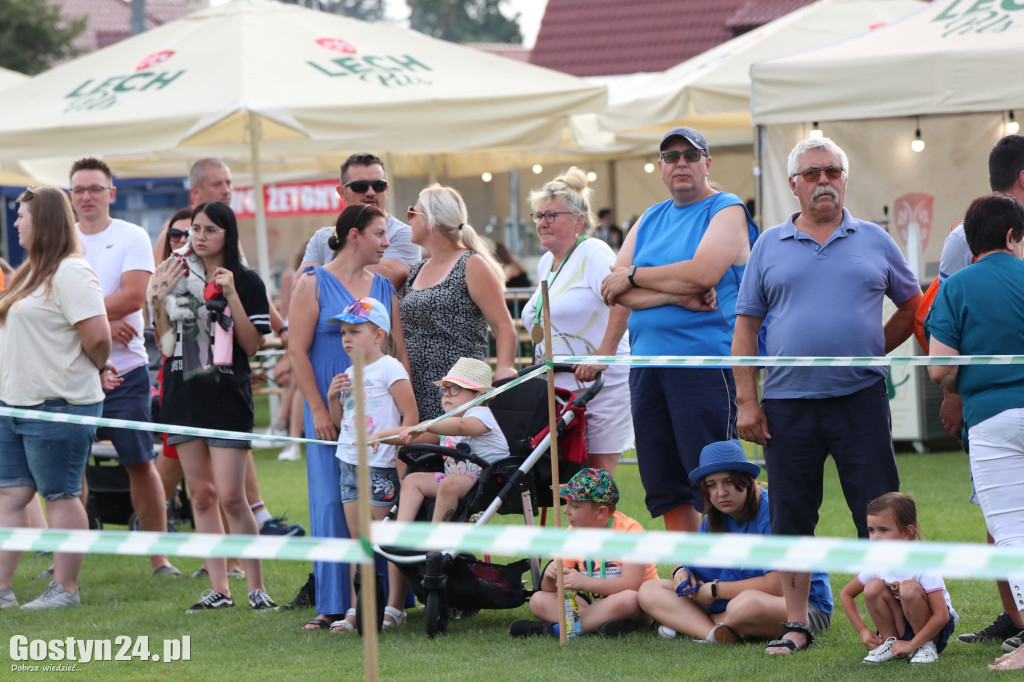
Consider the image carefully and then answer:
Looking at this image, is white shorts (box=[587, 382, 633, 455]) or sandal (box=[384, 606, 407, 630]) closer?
sandal (box=[384, 606, 407, 630])

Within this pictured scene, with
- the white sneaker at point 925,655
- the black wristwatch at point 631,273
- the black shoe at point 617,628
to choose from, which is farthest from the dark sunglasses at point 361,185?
the white sneaker at point 925,655

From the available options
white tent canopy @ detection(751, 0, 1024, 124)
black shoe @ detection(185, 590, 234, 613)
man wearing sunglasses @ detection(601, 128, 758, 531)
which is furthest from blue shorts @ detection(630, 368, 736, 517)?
white tent canopy @ detection(751, 0, 1024, 124)

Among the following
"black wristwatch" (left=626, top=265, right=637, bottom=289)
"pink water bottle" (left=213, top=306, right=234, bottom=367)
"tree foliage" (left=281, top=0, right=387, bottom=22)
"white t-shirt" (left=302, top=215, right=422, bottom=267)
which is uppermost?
"tree foliage" (left=281, top=0, right=387, bottom=22)

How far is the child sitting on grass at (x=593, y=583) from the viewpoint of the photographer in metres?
5.29

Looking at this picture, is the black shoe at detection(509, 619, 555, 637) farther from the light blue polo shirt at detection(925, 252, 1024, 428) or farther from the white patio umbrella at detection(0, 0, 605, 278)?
the white patio umbrella at detection(0, 0, 605, 278)

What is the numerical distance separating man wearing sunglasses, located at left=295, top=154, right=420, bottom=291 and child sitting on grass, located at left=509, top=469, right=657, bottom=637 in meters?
1.57

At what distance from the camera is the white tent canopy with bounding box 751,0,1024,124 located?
8008 mm

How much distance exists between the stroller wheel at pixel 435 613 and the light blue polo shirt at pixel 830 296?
1734mm

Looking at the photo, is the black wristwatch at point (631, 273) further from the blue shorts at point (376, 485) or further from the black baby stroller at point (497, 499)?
the blue shorts at point (376, 485)

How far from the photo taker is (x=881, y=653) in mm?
4703

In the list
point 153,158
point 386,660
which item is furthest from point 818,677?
point 153,158

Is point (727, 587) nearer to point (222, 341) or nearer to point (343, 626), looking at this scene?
point (343, 626)

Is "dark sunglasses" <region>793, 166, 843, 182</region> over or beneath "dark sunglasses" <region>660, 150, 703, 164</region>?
beneath

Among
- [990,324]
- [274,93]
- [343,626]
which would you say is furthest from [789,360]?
[274,93]
